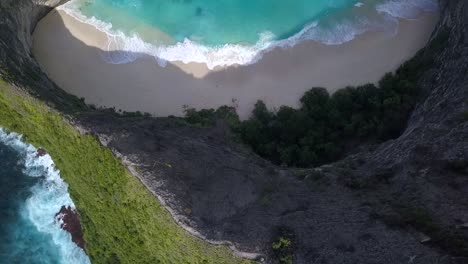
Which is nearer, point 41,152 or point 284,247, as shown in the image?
point 284,247

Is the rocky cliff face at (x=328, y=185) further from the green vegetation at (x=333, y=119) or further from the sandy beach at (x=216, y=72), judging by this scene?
the sandy beach at (x=216, y=72)

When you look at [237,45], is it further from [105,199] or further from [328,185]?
[105,199]

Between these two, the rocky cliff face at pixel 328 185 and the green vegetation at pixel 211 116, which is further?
the green vegetation at pixel 211 116

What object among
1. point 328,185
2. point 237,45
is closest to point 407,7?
point 237,45

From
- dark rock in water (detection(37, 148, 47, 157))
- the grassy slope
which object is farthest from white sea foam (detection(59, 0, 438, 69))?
the grassy slope

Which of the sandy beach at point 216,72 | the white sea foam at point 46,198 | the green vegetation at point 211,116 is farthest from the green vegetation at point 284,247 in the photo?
the white sea foam at point 46,198

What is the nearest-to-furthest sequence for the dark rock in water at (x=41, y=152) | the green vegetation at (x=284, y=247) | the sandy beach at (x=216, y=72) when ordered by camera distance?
the green vegetation at (x=284, y=247) < the dark rock in water at (x=41, y=152) < the sandy beach at (x=216, y=72)

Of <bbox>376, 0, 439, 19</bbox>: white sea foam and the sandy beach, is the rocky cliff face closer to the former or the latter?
the sandy beach
